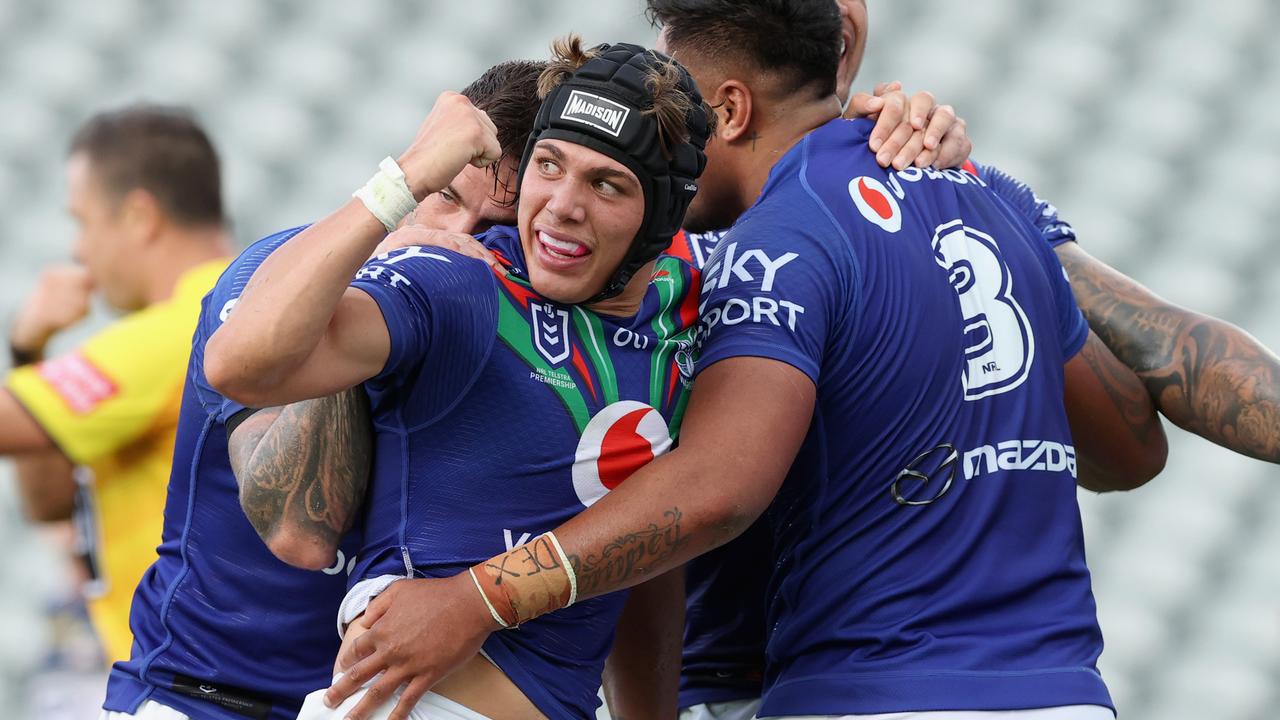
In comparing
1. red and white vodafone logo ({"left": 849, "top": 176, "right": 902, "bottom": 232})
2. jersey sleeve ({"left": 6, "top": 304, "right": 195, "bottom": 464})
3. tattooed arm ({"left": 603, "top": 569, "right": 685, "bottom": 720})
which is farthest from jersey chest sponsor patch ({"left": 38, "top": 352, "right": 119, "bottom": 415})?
red and white vodafone logo ({"left": 849, "top": 176, "right": 902, "bottom": 232})

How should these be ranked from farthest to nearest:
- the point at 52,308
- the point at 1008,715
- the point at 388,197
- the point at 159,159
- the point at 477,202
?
1. the point at 159,159
2. the point at 52,308
3. the point at 477,202
4. the point at 1008,715
5. the point at 388,197

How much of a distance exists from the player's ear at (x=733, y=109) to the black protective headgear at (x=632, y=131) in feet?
1.59

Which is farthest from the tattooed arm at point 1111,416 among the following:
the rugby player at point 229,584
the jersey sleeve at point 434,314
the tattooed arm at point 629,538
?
the jersey sleeve at point 434,314

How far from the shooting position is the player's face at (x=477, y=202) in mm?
2531

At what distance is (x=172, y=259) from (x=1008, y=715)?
2.21m

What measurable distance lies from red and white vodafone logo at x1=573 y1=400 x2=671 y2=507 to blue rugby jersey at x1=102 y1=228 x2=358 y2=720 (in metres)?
0.53

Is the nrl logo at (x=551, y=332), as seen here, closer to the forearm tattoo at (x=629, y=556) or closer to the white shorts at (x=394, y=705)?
the forearm tattoo at (x=629, y=556)

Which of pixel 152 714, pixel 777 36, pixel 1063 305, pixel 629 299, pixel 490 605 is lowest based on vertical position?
pixel 152 714

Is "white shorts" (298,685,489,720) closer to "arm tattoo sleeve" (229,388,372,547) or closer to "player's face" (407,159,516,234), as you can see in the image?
"arm tattoo sleeve" (229,388,372,547)

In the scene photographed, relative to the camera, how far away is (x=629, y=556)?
6.70 ft

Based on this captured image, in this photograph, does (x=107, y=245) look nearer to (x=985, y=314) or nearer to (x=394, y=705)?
(x=394, y=705)

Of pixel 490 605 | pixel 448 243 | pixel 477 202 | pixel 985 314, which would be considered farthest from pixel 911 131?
pixel 490 605

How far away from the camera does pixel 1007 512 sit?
2.37 metres

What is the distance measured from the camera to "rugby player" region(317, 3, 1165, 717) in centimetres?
216
